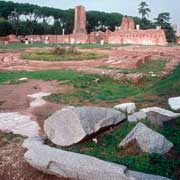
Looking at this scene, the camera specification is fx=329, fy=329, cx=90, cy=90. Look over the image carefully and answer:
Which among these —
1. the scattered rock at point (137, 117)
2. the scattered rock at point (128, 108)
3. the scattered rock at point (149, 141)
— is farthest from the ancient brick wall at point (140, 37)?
the scattered rock at point (149, 141)

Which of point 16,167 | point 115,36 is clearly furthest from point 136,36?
point 16,167

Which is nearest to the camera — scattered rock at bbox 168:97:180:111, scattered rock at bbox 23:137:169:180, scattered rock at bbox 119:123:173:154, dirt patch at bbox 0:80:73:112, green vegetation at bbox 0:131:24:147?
scattered rock at bbox 23:137:169:180

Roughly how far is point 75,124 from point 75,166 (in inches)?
38.1

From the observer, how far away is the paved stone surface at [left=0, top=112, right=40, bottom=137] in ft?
18.7

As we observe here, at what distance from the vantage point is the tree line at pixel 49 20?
57938mm

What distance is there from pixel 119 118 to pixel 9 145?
1797mm

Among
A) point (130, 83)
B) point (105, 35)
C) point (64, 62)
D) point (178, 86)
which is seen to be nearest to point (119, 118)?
point (178, 86)

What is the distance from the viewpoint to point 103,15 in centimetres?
7125

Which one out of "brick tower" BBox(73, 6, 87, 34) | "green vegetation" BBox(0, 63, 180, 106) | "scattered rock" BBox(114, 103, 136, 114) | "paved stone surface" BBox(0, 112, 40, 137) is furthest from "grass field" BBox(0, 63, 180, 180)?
"brick tower" BBox(73, 6, 87, 34)

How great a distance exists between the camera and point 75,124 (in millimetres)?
4715

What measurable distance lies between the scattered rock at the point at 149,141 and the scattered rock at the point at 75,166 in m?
0.65

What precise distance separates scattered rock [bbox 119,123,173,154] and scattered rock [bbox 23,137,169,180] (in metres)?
0.65

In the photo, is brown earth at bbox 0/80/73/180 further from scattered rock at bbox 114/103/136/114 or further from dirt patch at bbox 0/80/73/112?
scattered rock at bbox 114/103/136/114

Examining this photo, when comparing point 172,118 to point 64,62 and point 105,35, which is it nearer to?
point 64,62
